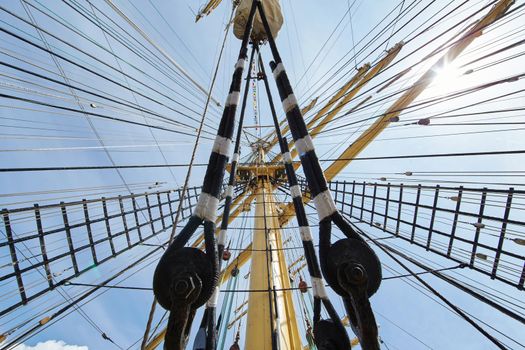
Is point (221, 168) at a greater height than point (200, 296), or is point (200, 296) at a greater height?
point (221, 168)

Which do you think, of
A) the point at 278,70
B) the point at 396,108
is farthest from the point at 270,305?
the point at 396,108

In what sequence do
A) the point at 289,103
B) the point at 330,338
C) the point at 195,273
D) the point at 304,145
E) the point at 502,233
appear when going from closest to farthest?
the point at 195,273, the point at 330,338, the point at 304,145, the point at 289,103, the point at 502,233

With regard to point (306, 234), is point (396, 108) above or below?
above

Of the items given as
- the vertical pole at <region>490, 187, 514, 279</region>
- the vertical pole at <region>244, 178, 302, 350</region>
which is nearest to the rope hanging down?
the vertical pole at <region>244, 178, 302, 350</region>

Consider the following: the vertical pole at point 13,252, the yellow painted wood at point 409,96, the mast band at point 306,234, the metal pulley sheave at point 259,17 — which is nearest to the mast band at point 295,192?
the mast band at point 306,234

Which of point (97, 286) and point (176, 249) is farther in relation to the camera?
point (97, 286)

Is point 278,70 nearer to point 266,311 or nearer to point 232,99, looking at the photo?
point 232,99

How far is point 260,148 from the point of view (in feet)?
45.9

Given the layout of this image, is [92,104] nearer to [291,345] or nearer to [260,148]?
[291,345]

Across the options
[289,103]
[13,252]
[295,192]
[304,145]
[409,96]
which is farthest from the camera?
[409,96]

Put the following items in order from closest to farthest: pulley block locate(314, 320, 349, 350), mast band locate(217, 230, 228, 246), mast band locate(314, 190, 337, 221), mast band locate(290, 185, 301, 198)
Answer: pulley block locate(314, 320, 349, 350) < mast band locate(314, 190, 337, 221) < mast band locate(217, 230, 228, 246) < mast band locate(290, 185, 301, 198)

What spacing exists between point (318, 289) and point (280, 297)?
2.56 m

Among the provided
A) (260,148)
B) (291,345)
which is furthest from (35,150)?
(260,148)

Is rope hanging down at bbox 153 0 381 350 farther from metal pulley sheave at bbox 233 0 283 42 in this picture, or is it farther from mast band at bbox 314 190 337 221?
metal pulley sheave at bbox 233 0 283 42
